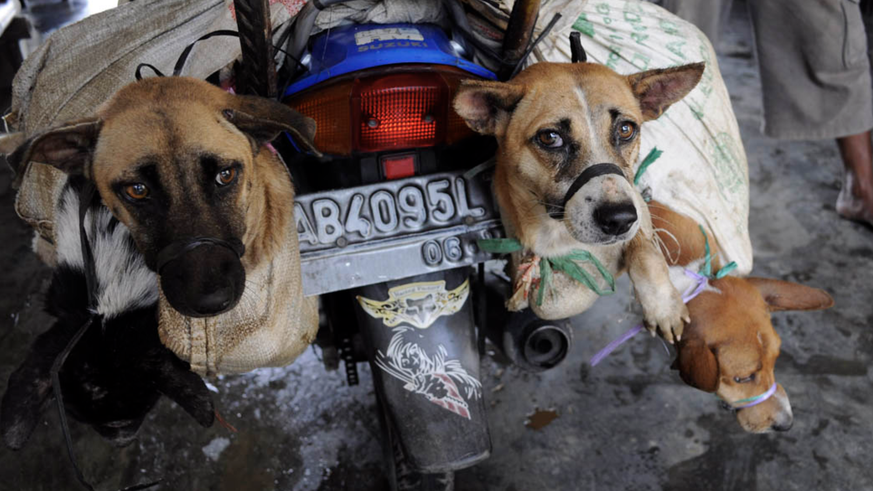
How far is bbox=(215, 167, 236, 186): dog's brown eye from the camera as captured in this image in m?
1.49

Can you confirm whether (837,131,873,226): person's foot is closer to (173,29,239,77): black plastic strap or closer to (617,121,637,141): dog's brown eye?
(617,121,637,141): dog's brown eye

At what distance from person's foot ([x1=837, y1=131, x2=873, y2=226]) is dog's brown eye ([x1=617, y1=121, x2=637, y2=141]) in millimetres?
3024

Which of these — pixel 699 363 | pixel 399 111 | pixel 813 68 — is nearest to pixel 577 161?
pixel 399 111

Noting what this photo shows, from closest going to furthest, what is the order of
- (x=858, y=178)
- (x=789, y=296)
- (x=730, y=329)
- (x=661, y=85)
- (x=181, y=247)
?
(x=181, y=247) → (x=661, y=85) → (x=730, y=329) → (x=789, y=296) → (x=858, y=178)

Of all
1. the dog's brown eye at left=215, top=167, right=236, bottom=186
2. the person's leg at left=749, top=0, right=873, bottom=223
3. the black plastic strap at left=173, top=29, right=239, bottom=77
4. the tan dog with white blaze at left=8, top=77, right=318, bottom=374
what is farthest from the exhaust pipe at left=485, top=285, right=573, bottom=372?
the person's leg at left=749, top=0, right=873, bottom=223

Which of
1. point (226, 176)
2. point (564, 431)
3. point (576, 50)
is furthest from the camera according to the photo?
point (564, 431)

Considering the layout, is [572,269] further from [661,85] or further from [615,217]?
[661,85]

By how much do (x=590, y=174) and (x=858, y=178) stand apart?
128 inches

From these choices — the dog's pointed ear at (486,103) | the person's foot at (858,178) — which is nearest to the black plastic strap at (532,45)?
the dog's pointed ear at (486,103)

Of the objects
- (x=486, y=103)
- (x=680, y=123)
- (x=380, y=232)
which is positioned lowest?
(x=680, y=123)

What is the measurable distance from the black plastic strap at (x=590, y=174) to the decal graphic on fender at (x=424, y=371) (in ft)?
1.76

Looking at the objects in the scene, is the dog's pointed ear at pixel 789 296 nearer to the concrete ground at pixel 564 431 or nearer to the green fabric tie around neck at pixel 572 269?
the concrete ground at pixel 564 431

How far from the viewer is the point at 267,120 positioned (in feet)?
4.96

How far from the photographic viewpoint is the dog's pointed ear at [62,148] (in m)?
1.40
